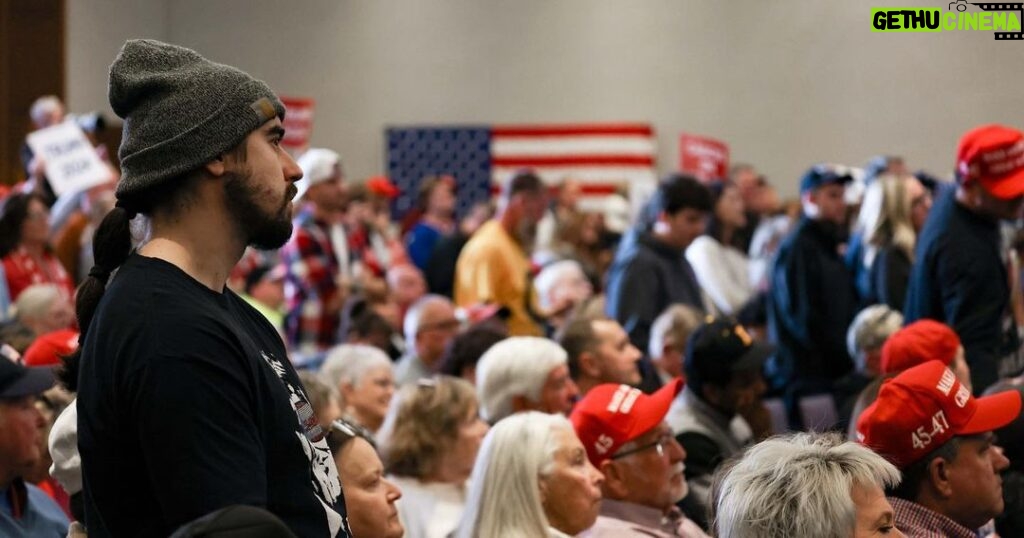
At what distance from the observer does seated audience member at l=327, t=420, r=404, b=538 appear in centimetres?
300

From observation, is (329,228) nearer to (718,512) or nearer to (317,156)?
(317,156)

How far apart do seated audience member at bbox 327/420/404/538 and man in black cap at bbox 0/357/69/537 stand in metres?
0.68

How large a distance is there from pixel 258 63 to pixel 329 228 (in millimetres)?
6268

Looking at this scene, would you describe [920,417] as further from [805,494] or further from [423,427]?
[423,427]

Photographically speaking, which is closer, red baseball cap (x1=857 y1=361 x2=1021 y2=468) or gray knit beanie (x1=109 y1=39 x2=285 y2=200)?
gray knit beanie (x1=109 y1=39 x2=285 y2=200)

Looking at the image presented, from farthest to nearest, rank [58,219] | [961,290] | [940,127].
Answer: [940,127], [58,219], [961,290]

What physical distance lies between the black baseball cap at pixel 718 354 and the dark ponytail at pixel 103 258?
2905 millimetres

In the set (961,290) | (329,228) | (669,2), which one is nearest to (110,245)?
(961,290)

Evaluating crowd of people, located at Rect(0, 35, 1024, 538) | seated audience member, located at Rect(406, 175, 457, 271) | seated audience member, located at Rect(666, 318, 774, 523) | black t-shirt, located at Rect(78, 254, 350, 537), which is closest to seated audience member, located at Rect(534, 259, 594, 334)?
crowd of people, located at Rect(0, 35, 1024, 538)

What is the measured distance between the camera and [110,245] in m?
1.98

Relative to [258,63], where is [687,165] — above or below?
below

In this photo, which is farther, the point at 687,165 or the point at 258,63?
the point at 258,63

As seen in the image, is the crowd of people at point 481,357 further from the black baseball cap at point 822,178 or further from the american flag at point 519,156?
the american flag at point 519,156

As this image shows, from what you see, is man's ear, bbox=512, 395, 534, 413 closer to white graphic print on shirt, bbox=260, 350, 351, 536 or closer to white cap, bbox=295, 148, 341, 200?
white graphic print on shirt, bbox=260, 350, 351, 536
